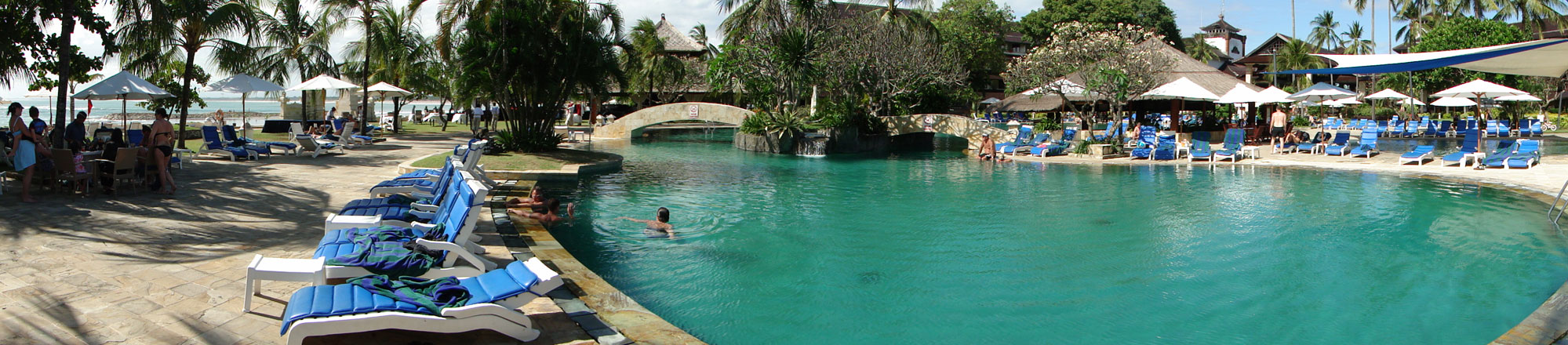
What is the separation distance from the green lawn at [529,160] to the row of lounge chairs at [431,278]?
7706mm

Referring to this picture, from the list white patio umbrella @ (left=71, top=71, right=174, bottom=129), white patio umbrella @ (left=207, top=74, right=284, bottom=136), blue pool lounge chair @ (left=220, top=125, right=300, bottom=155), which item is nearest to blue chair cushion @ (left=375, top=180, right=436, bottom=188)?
white patio umbrella @ (left=71, top=71, right=174, bottom=129)

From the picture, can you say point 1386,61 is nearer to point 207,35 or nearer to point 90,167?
point 90,167

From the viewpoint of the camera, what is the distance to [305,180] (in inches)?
500

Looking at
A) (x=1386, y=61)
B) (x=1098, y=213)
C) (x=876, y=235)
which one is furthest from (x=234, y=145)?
(x=1386, y=61)

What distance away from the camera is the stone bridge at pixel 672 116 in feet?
91.2

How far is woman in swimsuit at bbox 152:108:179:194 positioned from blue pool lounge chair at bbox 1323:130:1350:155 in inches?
850

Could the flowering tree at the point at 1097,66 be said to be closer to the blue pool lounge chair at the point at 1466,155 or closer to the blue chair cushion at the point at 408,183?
the blue pool lounge chair at the point at 1466,155

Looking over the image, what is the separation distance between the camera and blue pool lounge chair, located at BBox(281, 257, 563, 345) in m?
4.31

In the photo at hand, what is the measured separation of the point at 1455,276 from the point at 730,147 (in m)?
19.8

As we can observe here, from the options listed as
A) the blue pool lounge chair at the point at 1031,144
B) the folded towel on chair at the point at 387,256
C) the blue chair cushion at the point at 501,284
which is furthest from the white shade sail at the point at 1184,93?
the blue chair cushion at the point at 501,284

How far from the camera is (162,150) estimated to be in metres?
10.4

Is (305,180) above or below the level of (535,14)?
below

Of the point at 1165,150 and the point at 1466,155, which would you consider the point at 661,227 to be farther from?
the point at 1466,155

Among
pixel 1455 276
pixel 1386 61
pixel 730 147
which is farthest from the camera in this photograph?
pixel 730 147
